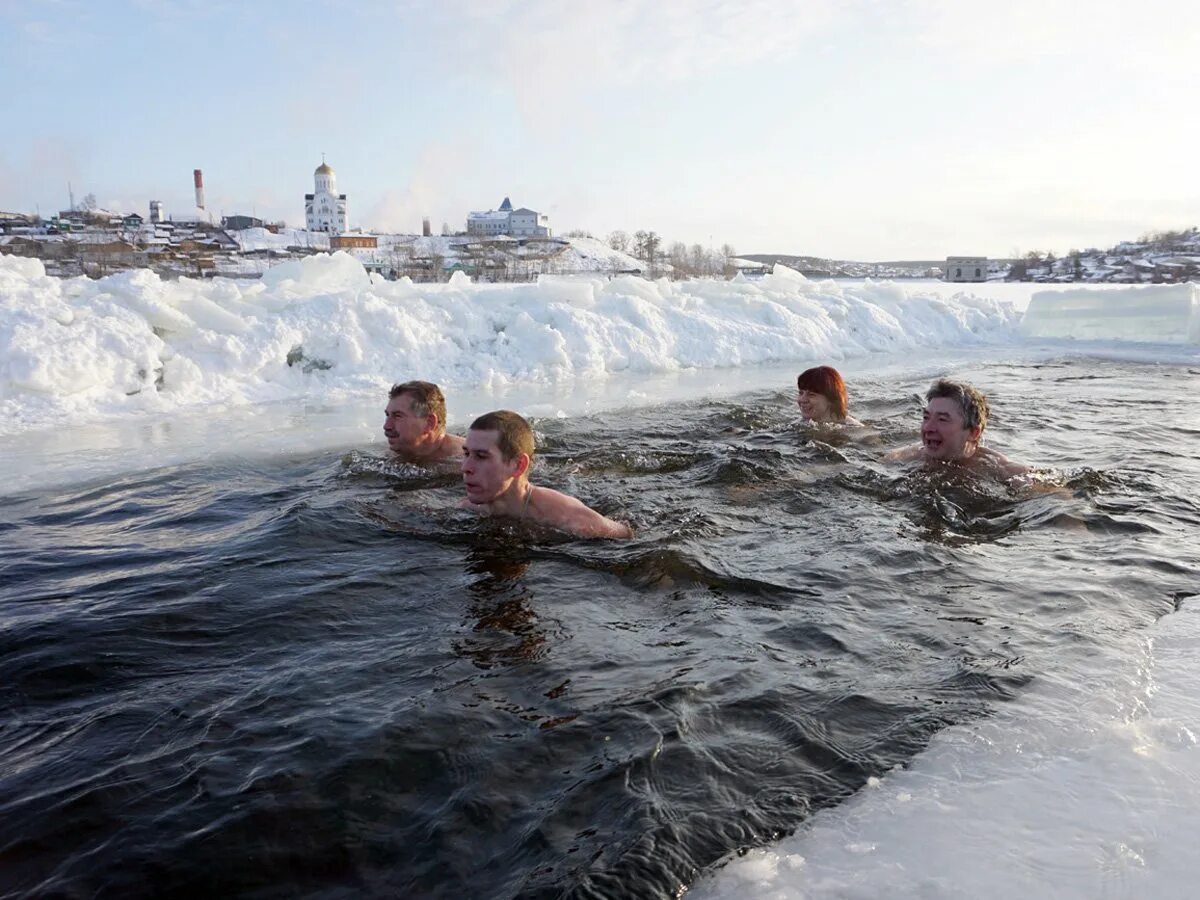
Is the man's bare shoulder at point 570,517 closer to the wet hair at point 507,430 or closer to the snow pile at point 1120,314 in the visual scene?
the wet hair at point 507,430

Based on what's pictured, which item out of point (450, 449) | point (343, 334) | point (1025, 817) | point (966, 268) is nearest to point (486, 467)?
point (450, 449)

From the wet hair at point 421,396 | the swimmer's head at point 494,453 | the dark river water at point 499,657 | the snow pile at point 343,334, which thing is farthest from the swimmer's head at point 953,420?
the snow pile at point 343,334

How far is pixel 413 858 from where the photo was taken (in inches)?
73.6

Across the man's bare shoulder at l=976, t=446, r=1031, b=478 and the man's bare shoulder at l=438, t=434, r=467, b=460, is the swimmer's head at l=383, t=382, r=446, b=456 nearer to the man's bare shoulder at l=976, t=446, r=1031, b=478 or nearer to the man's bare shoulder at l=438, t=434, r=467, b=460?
the man's bare shoulder at l=438, t=434, r=467, b=460

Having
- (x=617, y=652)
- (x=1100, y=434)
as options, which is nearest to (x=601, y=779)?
(x=617, y=652)

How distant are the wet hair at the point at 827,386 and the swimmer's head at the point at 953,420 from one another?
145 cm

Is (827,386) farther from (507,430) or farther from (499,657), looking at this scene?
(499,657)

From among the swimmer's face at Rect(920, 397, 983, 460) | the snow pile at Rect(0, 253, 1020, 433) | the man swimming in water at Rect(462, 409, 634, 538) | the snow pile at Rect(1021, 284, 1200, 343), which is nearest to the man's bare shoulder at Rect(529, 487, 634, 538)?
the man swimming in water at Rect(462, 409, 634, 538)

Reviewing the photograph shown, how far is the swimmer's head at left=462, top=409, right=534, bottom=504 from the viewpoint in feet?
13.4

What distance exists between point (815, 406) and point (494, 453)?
3.81 metres

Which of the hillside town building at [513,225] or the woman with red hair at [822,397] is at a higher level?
the hillside town building at [513,225]

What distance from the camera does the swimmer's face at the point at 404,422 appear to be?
5551mm

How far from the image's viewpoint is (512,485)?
4301 mm

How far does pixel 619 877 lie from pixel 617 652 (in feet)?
3.80
